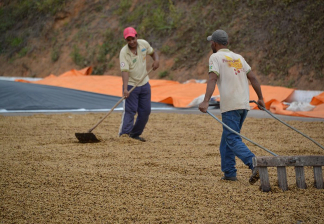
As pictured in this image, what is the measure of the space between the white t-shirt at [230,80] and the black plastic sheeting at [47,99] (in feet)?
22.3

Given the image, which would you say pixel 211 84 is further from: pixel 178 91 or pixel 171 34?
pixel 171 34

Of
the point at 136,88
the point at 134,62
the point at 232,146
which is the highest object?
the point at 134,62

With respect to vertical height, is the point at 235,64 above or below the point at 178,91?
above

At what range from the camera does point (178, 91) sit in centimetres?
1160

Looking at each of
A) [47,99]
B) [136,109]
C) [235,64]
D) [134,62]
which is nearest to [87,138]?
[136,109]

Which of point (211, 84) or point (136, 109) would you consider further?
point (136, 109)

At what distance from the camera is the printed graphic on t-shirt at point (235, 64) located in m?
4.05

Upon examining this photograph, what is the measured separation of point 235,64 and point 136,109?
2.81 metres

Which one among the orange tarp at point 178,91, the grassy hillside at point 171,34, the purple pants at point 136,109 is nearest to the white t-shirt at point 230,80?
the purple pants at point 136,109

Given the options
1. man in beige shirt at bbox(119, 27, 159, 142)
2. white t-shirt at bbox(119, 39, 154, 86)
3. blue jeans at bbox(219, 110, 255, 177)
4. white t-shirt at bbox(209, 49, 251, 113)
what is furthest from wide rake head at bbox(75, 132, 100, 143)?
white t-shirt at bbox(209, 49, 251, 113)

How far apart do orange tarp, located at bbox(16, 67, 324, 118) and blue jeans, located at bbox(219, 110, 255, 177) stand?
524 cm

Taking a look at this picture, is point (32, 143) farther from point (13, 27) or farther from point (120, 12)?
point (13, 27)

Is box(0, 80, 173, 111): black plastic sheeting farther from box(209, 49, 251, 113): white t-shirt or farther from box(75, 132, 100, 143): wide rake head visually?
box(209, 49, 251, 113): white t-shirt

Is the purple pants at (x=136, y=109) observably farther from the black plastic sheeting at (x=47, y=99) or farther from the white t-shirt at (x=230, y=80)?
the black plastic sheeting at (x=47, y=99)
